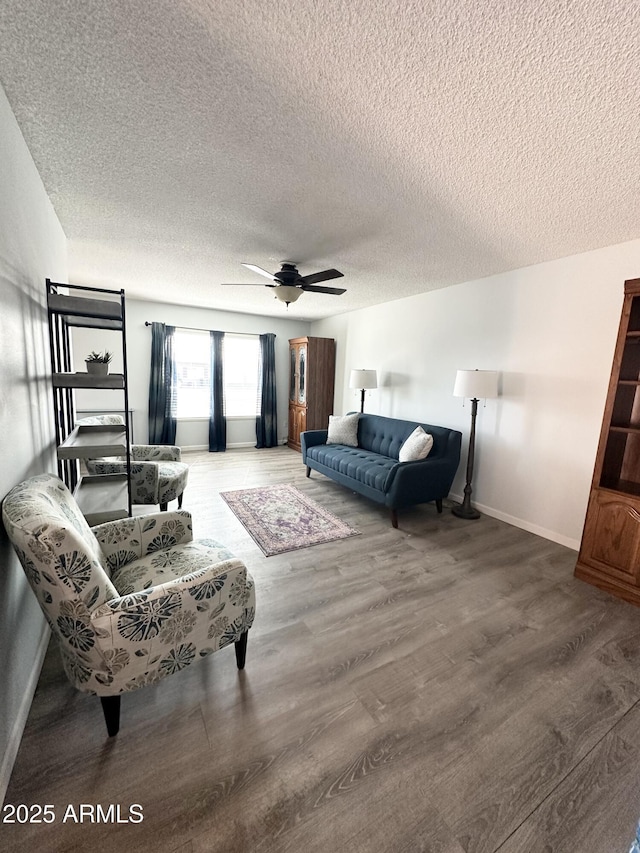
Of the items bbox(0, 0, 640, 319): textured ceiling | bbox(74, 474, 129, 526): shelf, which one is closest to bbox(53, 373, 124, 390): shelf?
bbox(74, 474, 129, 526): shelf

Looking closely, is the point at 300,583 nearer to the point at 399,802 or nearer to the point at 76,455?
the point at 399,802

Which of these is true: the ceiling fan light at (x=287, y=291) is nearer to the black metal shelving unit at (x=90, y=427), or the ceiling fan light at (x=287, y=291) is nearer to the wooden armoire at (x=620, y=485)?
the black metal shelving unit at (x=90, y=427)

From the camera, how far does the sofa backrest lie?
3.47 metres

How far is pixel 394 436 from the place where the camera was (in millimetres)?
4090

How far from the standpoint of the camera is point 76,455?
1.87 metres

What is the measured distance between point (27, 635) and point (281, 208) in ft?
8.77

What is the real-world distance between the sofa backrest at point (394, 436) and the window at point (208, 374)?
8.35 feet

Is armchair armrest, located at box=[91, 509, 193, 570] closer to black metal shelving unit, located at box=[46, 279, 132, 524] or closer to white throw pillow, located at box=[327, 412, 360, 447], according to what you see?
black metal shelving unit, located at box=[46, 279, 132, 524]

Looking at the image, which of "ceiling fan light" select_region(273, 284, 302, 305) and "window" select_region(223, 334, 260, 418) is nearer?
"ceiling fan light" select_region(273, 284, 302, 305)

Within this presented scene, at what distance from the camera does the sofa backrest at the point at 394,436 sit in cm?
347

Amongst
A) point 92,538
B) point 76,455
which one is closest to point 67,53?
point 76,455

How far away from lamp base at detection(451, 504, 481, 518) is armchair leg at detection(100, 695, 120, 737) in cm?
310

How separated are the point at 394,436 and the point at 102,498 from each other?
3.02 meters

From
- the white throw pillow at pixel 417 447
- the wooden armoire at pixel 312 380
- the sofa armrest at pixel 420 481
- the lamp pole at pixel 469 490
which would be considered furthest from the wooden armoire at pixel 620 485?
the wooden armoire at pixel 312 380
